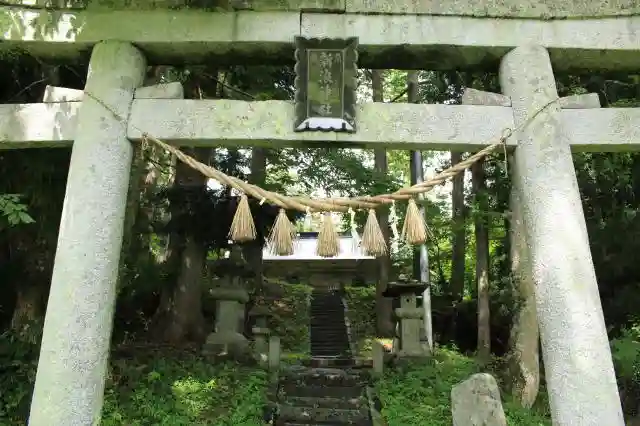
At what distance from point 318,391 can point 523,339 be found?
3.83m

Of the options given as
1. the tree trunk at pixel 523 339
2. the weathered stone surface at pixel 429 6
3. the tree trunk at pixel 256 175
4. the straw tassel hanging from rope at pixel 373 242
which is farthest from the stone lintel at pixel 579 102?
the tree trunk at pixel 256 175

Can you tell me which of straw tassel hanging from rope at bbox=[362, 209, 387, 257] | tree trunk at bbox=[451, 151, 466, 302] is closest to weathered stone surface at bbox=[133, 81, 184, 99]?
straw tassel hanging from rope at bbox=[362, 209, 387, 257]

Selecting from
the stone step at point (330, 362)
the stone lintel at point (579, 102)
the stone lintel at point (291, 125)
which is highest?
the stone lintel at point (579, 102)

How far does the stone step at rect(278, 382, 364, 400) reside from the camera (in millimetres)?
9359

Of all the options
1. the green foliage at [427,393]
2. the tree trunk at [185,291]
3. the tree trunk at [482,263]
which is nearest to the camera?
the green foliage at [427,393]

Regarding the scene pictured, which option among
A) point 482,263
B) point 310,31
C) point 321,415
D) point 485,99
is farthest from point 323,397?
point 310,31

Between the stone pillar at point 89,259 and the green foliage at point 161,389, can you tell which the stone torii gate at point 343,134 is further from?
the green foliage at point 161,389

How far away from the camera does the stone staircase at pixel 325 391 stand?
8250 millimetres

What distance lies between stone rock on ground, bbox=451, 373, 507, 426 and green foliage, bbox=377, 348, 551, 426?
5.12ft

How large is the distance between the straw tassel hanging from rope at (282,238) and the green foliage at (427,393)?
470 cm

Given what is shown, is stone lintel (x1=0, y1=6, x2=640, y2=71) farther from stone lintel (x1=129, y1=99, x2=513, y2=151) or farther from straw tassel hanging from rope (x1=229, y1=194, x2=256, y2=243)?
straw tassel hanging from rope (x1=229, y1=194, x2=256, y2=243)

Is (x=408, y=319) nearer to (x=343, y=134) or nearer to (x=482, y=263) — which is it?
(x=482, y=263)

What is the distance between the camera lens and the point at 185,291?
1077 cm

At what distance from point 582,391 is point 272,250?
245cm
